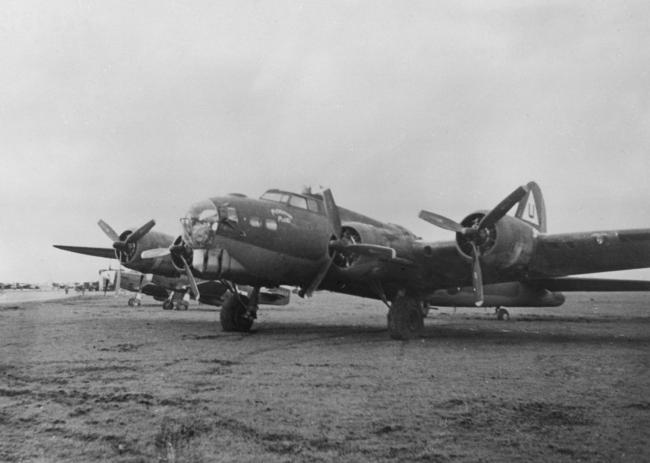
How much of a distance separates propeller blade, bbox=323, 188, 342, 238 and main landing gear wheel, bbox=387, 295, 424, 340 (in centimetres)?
222

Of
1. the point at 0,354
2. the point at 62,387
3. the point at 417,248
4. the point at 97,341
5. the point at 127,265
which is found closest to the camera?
the point at 62,387

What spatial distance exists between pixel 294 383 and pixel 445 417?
7.10 feet

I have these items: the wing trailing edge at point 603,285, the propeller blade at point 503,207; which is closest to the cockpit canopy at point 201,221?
the propeller blade at point 503,207

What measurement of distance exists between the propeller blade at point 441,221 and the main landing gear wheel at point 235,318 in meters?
4.97

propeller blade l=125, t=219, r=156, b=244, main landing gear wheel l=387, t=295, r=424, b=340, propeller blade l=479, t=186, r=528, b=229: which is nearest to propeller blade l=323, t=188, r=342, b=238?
main landing gear wheel l=387, t=295, r=424, b=340

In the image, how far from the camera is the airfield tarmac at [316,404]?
150 inches

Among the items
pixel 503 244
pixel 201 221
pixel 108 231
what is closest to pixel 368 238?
pixel 503 244

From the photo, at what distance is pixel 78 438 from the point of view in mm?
3971

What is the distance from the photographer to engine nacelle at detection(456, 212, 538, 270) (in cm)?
1134

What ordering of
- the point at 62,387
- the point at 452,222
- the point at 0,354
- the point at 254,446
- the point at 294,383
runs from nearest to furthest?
the point at 254,446, the point at 62,387, the point at 294,383, the point at 0,354, the point at 452,222

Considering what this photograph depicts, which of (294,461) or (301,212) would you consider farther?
(301,212)

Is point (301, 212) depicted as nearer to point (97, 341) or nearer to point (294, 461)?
point (97, 341)

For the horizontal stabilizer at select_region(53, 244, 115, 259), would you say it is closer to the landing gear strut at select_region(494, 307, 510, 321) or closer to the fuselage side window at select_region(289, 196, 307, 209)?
the fuselage side window at select_region(289, 196, 307, 209)

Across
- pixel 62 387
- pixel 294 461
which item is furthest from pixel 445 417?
pixel 62 387
